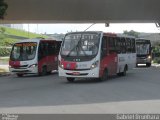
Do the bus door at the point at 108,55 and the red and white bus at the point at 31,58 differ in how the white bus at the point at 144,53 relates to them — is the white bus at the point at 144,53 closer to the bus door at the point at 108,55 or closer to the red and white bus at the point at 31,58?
the red and white bus at the point at 31,58

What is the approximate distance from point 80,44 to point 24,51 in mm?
8150

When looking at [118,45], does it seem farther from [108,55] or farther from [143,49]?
[143,49]

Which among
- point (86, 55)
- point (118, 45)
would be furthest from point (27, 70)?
point (86, 55)

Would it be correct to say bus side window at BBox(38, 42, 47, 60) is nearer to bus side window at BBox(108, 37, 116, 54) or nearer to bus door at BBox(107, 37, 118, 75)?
bus door at BBox(107, 37, 118, 75)

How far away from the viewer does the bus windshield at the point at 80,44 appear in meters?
22.6

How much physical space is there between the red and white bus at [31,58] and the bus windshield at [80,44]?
6918 mm

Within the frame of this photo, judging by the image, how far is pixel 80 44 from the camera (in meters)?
22.9

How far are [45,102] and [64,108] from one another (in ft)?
5.23
